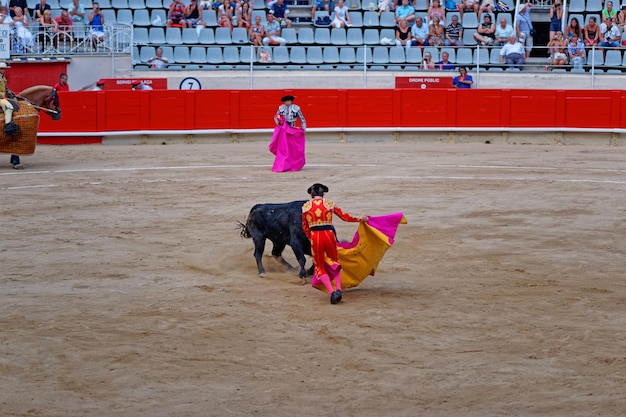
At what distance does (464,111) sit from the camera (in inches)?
931

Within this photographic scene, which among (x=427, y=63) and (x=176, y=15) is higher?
(x=176, y=15)

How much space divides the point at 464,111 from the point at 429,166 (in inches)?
191

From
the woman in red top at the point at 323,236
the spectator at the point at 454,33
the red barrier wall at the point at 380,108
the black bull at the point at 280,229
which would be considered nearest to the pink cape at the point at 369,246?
the woman in red top at the point at 323,236

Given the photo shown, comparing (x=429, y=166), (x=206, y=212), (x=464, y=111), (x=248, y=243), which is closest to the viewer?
(x=248, y=243)

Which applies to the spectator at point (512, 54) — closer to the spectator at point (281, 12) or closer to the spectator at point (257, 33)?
the spectator at point (281, 12)

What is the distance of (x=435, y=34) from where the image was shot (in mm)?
25875

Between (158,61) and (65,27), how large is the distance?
2.15m

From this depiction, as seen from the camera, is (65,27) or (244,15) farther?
(244,15)

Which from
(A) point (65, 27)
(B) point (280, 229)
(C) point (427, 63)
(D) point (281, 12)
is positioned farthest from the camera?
(D) point (281, 12)

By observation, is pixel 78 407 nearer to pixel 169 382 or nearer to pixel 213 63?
pixel 169 382

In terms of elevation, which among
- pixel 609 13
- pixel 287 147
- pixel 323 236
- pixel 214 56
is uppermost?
pixel 609 13

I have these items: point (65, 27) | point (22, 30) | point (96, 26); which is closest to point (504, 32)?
point (96, 26)

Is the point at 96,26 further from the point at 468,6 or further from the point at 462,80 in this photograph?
the point at 468,6

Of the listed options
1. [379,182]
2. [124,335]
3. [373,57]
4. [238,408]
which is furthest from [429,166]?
[238,408]
